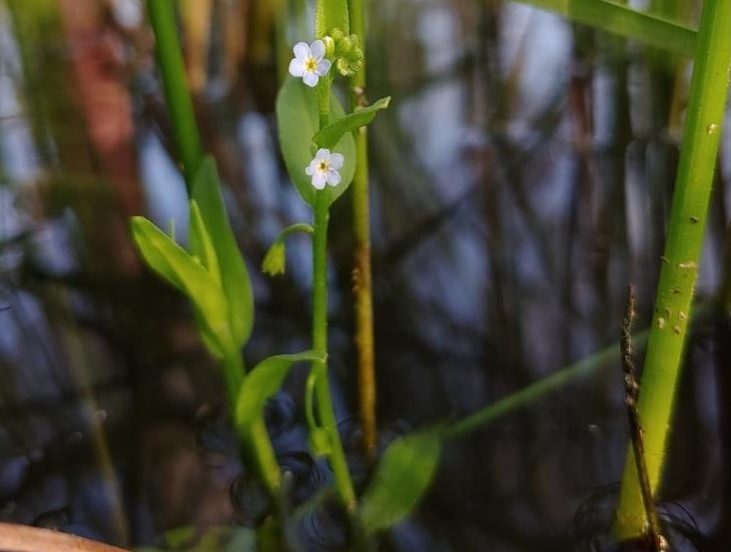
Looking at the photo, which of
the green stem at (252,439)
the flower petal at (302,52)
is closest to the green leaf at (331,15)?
the flower petal at (302,52)

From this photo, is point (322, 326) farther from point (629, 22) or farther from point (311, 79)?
point (629, 22)

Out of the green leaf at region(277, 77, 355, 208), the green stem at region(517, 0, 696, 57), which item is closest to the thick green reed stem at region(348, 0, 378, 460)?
the green leaf at region(277, 77, 355, 208)

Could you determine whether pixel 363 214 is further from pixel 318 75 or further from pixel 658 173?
pixel 658 173

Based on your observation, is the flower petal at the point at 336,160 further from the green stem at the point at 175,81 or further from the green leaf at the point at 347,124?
the green stem at the point at 175,81

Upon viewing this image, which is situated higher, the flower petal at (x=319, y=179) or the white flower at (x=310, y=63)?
the white flower at (x=310, y=63)

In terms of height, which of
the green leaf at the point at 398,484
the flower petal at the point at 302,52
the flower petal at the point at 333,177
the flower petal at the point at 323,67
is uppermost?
the flower petal at the point at 302,52

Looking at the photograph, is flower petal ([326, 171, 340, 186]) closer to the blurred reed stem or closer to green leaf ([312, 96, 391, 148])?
green leaf ([312, 96, 391, 148])
